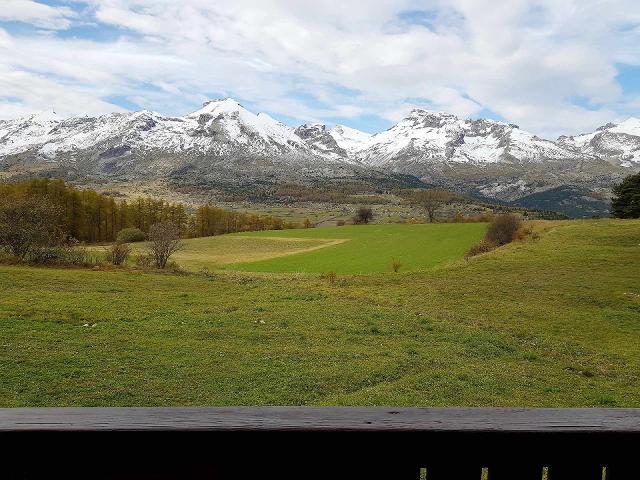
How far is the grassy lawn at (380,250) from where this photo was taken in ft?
194

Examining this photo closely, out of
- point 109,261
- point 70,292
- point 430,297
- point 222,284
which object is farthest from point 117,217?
point 430,297

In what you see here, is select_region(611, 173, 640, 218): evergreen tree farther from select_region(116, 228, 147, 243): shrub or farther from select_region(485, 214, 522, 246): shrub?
select_region(116, 228, 147, 243): shrub

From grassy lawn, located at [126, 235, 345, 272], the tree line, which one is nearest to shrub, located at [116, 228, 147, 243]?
the tree line

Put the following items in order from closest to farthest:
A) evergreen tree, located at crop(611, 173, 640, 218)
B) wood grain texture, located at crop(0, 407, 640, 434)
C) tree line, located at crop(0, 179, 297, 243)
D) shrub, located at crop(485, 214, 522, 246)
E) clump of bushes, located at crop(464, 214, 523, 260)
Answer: wood grain texture, located at crop(0, 407, 640, 434) → tree line, located at crop(0, 179, 297, 243) → clump of bushes, located at crop(464, 214, 523, 260) → shrub, located at crop(485, 214, 522, 246) → evergreen tree, located at crop(611, 173, 640, 218)

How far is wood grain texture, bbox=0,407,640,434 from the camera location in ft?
7.85

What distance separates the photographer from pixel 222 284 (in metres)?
35.2

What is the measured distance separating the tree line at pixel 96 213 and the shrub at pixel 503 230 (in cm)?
3990

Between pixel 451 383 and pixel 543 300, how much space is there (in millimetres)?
15145

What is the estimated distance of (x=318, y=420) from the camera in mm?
2506

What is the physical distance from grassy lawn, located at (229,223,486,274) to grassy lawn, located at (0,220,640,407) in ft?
76.8

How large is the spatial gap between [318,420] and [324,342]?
1499 cm

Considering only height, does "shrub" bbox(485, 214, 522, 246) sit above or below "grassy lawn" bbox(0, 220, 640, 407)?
above
